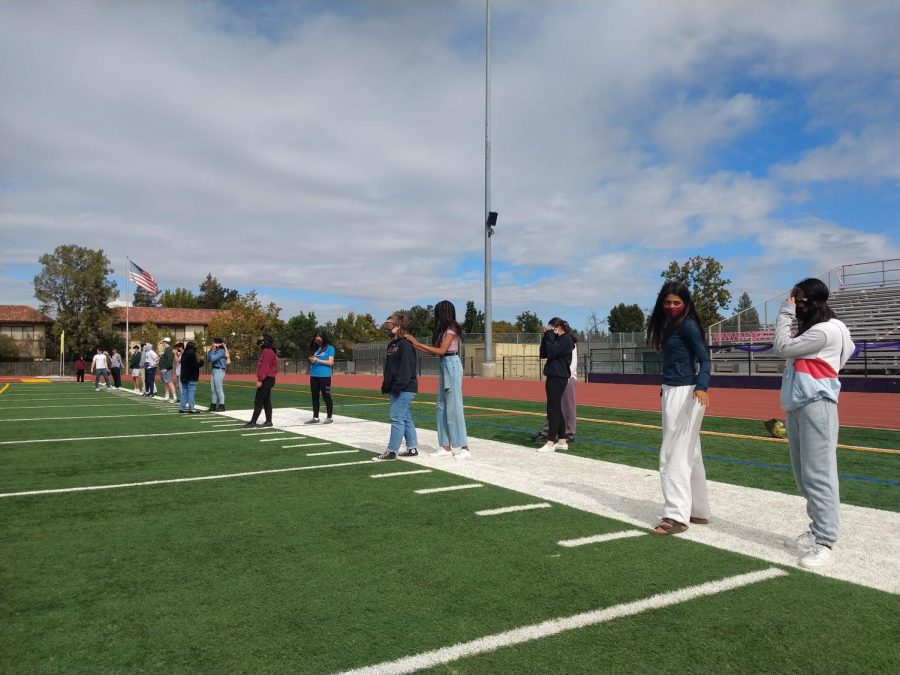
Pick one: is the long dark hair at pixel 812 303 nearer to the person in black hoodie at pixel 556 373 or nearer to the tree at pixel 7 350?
the person in black hoodie at pixel 556 373

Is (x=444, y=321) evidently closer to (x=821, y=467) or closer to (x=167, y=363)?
(x=821, y=467)

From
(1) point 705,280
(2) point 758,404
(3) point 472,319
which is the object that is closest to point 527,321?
(3) point 472,319

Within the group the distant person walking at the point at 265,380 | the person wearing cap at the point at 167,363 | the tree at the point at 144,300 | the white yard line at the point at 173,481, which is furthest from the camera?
the tree at the point at 144,300

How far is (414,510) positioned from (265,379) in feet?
21.4

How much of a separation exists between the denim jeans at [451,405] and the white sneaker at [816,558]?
436 centimetres

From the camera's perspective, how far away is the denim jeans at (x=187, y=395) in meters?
14.5

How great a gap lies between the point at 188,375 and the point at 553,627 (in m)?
12.9

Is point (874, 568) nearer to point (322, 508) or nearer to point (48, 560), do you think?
point (322, 508)

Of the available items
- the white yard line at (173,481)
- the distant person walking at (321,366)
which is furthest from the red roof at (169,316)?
the white yard line at (173,481)

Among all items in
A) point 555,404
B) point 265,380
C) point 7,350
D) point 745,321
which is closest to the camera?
point 555,404

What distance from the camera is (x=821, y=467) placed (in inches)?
161

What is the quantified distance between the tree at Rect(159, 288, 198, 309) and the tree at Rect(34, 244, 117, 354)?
37512mm

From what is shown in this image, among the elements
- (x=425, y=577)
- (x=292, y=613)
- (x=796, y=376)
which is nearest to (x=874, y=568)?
(x=796, y=376)

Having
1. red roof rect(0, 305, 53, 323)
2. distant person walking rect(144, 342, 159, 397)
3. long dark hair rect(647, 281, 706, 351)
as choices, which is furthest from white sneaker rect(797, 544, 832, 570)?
red roof rect(0, 305, 53, 323)
